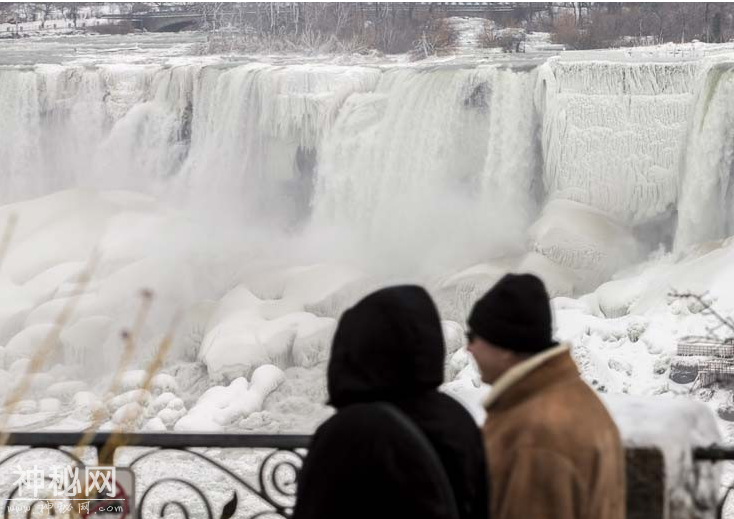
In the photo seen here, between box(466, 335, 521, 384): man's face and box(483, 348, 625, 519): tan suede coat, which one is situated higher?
box(466, 335, 521, 384): man's face

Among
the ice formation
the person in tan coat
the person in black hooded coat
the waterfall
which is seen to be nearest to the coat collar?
the person in tan coat

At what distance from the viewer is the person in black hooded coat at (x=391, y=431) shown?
1263mm

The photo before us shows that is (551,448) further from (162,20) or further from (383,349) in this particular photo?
(162,20)

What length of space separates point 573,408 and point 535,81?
1231cm

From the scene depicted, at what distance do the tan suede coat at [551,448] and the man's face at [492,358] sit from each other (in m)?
0.03

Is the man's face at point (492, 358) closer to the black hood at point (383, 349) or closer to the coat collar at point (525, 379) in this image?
the coat collar at point (525, 379)

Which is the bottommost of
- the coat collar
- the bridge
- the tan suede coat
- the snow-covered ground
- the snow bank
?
the snow bank

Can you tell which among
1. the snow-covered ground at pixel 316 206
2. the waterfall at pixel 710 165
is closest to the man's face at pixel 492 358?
the snow-covered ground at pixel 316 206

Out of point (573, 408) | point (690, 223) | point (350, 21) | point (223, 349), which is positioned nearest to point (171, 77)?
point (350, 21)

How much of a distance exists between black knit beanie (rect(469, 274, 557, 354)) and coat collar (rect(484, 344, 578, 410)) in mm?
23

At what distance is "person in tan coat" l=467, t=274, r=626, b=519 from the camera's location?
151cm

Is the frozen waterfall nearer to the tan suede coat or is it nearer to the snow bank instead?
the snow bank

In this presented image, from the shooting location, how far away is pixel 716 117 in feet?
40.2

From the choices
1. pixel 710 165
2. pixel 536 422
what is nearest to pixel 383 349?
pixel 536 422
